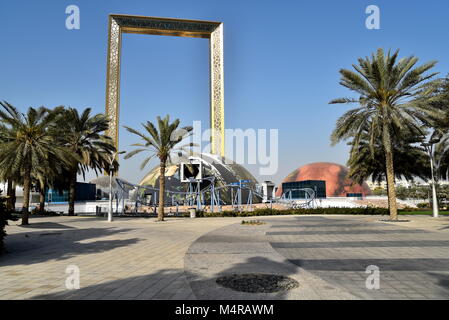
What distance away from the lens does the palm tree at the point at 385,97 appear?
20.3 m

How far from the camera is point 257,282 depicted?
621 cm

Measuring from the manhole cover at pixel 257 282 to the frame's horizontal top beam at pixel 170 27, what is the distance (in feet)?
216

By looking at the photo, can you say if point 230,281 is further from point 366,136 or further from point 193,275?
point 366,136

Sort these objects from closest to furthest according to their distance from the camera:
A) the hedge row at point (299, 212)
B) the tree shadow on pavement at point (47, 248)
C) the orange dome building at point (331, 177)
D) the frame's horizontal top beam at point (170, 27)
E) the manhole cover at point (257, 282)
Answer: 1. the manhole cover at point (257, 282)
2. the tree shadow on pavement at point (47, 248)
3. the hedge row at point (299, 212)
4. the frame's horizontal top beam at point (170, 27)
5. the orange dome building at point (331, 177)

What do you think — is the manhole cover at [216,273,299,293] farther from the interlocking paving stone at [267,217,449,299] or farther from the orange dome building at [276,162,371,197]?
the orange dome building at [276,162,371,197]

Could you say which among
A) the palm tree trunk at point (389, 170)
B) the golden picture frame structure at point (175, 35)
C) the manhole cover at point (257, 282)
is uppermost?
the golden picture frame structure at point (175, 35)

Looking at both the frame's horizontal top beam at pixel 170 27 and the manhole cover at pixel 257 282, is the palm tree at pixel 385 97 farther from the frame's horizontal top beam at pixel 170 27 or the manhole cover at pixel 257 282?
the frame's horizontal top beam at pixel 170 27

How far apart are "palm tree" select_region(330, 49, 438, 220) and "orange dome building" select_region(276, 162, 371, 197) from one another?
7133cm

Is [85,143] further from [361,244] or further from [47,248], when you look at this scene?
[361,244]

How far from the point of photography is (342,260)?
28.2 feet

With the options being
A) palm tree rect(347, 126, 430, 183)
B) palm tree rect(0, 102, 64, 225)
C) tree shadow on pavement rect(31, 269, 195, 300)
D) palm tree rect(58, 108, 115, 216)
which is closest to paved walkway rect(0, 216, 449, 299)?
tree shadow on pavement rect(31, 269, 195, 300)

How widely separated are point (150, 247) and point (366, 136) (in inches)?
921

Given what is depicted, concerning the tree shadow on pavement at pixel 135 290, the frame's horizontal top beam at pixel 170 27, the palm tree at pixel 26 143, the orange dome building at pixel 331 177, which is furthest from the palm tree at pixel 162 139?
the orange dome building at pixel 331 177

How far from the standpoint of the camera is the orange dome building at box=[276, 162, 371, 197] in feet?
301
